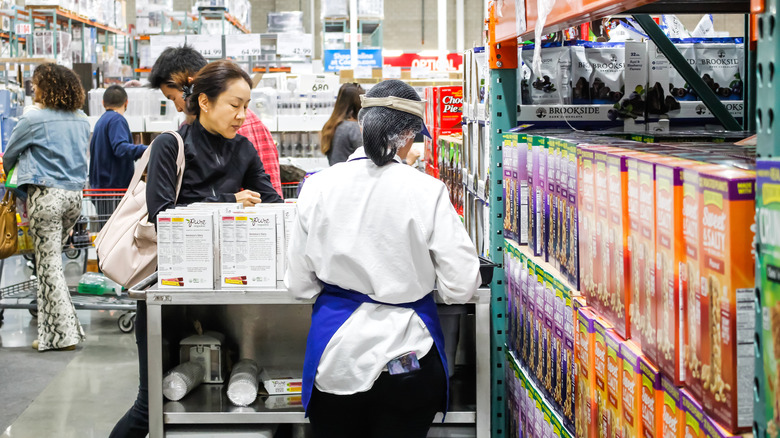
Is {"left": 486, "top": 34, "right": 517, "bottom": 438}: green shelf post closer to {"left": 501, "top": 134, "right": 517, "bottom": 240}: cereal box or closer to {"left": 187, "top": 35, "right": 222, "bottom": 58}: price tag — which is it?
{"left": 501, "top": 134, "right": 517, "bottom": 240}: cereal box

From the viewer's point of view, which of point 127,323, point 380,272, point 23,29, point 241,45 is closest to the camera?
point 380,272

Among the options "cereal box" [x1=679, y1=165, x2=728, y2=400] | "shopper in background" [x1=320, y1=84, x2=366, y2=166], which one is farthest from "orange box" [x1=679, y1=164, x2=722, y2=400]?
"shopper in background" [x1=320, y1=84, x2=366, y2=166]

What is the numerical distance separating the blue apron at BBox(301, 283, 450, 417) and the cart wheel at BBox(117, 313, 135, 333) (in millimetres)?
4402

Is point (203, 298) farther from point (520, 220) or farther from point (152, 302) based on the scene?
point (520, 220)

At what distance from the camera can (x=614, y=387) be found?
66.7 inches

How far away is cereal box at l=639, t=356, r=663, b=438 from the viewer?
1478mm

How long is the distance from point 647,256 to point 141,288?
1.90m

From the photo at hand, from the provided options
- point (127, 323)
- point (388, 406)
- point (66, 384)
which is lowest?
point (66, 384)

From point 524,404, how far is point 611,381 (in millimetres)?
980

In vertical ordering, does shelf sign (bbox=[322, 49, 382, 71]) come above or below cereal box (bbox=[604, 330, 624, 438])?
above

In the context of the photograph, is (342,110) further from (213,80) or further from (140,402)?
(140,402)

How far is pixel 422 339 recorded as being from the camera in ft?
7.80

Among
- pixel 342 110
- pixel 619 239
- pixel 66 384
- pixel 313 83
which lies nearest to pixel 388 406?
pixel 619 239

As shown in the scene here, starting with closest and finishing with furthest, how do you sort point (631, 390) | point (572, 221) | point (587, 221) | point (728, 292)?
point (728, 292)
point (631, 390)
point (587, 221)
point (572, 221)
